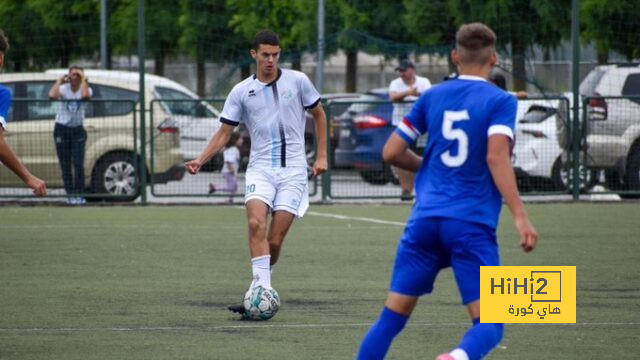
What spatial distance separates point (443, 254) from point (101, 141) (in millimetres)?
14426

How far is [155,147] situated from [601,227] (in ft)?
22.7

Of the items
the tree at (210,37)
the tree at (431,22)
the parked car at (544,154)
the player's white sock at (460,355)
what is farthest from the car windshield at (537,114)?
the player's white sock at (460,355)

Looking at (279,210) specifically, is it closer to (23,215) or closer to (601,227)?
(601,227)

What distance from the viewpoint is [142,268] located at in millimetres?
12906

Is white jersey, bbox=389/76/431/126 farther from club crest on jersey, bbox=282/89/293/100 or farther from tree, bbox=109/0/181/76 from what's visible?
club crest on jersey, bbox=282/89/293/100

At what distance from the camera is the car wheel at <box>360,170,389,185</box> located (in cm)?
2141

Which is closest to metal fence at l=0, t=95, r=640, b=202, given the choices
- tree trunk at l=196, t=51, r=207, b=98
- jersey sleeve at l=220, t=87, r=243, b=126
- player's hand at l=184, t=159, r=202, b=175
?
tree trunk at l=196, t=51, r=207, b=98

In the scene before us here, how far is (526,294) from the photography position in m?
7.01

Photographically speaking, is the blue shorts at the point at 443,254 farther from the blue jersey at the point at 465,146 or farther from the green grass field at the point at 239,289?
the green grass field at the point at 239,289

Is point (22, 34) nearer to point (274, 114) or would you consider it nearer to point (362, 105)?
point (362, 105)

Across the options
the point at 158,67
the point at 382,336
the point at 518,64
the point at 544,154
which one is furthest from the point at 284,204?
the point at 158,67

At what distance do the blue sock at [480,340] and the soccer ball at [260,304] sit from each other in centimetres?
331

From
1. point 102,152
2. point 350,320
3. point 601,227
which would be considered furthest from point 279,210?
point 102,152

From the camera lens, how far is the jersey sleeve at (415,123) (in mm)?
6762
